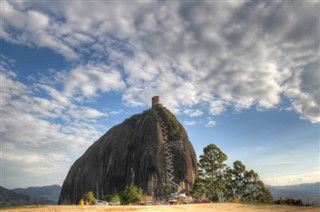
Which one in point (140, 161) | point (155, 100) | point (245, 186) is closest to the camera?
point (245, 186)

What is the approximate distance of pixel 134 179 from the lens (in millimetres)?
102125

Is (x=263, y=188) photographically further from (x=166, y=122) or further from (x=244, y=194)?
(x=166, y=122)

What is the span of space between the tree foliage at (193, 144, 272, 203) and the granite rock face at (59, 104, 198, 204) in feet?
103

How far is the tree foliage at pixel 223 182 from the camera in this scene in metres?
57.8

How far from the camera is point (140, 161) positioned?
105m

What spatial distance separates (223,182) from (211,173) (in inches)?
120

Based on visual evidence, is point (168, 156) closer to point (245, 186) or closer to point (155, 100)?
point (155, 100)

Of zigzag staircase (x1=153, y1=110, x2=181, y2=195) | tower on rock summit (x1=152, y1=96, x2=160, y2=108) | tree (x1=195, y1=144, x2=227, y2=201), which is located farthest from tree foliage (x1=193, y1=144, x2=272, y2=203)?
tower on rock summit (x1=152, y1=96, x2=160, y2=108)

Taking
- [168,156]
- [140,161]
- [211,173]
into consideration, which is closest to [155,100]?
[168,156]

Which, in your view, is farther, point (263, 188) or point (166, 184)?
point (166, 184)

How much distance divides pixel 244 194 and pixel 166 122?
6292 centimetres

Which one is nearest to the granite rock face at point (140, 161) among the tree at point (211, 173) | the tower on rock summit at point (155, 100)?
the tower on rock summit at point (155, 100)

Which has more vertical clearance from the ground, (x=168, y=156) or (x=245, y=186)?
(x=168, y=156)

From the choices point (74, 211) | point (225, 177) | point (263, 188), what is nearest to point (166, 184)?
point (225, 177)
